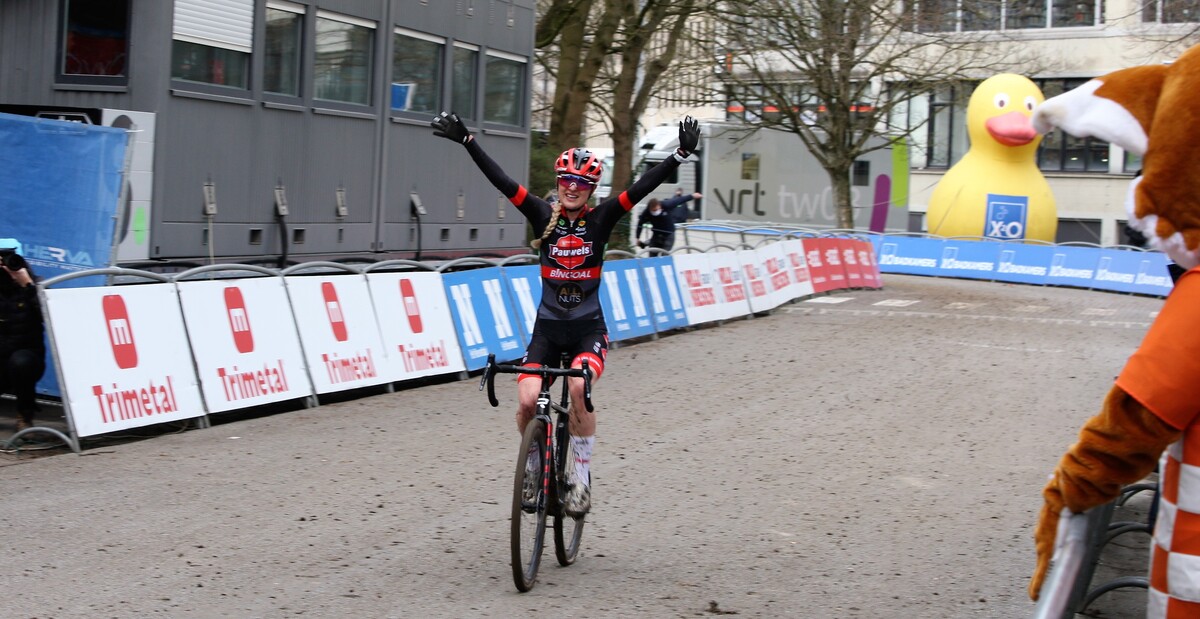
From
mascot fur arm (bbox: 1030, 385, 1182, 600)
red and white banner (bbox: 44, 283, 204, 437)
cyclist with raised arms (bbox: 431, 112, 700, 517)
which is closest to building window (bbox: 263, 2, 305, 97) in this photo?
red and white banner (bbox: 44, 283, 204, 437)

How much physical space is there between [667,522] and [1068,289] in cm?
2310

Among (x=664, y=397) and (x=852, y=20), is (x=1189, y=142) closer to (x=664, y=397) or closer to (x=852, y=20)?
(x=664, y=397)

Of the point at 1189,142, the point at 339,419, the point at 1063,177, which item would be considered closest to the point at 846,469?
the point at 339,419

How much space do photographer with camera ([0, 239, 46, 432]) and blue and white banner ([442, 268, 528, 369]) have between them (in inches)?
176

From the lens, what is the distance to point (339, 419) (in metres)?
10.6

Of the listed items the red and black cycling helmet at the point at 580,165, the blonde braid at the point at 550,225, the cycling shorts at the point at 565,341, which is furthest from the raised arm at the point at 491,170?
the cycling shorts at the point at 565,341

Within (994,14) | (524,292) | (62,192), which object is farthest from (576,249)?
(994,14)

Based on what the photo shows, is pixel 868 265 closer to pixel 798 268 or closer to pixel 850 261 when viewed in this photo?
pixel 850 261

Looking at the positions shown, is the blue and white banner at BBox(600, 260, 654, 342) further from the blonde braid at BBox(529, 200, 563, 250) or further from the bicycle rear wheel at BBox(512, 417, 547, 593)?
the bicycle rear wheel at BBox(512, 417, 547, 593)

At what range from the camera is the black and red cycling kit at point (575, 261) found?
645 cm

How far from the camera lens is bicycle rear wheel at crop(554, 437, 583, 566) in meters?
6.35

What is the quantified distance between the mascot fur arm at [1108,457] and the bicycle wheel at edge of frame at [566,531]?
314 centimetres

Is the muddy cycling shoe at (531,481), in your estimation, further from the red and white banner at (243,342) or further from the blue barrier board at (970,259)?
the blue barrier board at (970,259)

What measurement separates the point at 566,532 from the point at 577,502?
1.71ft
